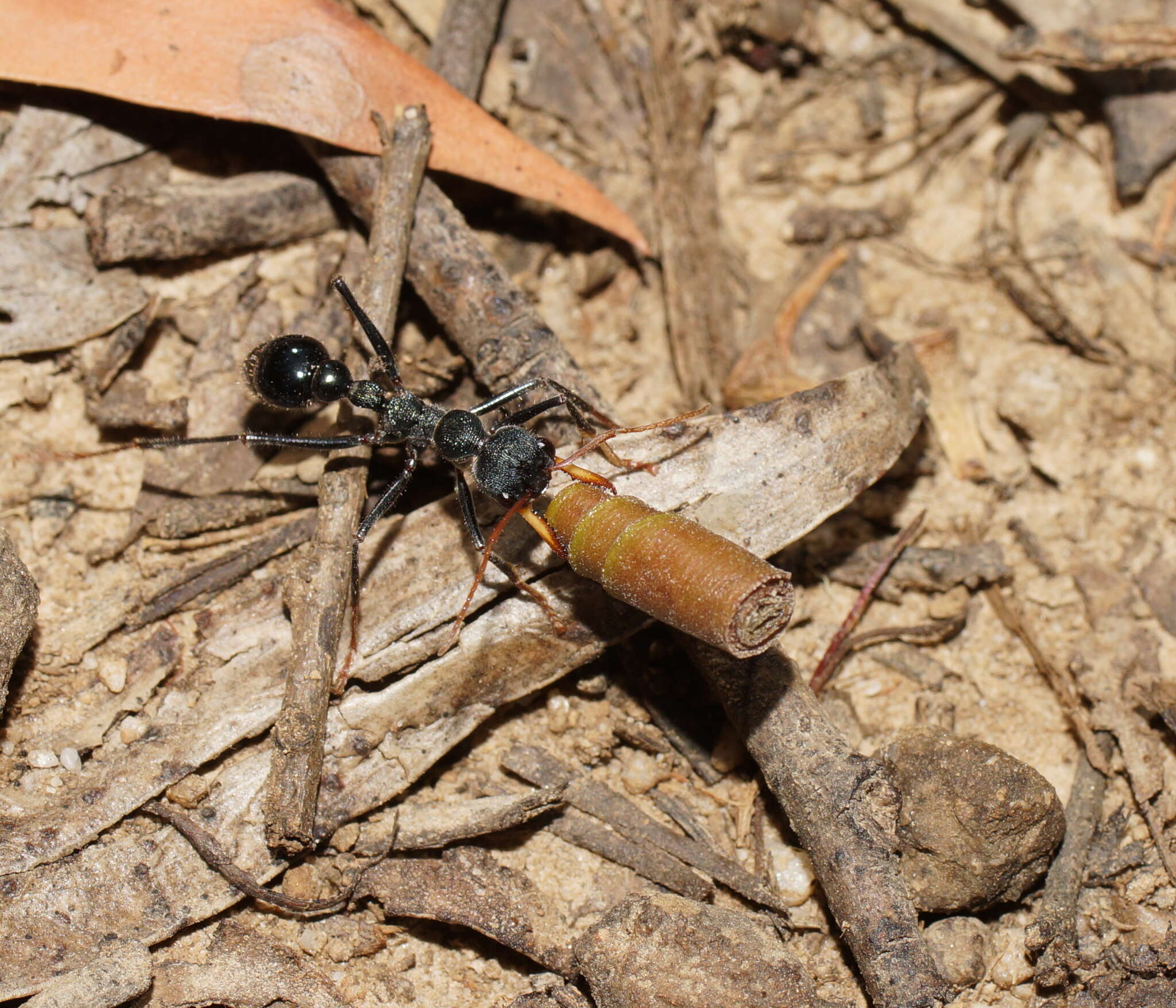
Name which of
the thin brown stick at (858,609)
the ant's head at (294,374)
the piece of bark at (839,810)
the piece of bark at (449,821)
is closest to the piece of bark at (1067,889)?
the piece of bark at (839,810)

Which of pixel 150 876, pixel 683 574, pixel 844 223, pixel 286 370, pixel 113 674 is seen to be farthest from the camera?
pixel 844 223

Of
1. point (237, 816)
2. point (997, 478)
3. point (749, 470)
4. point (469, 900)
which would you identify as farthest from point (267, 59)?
point (997, 478)

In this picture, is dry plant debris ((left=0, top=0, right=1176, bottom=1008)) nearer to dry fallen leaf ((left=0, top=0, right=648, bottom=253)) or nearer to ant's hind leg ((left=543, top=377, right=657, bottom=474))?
dry fallen leaf ((left=0, top=0, right=648, bottom=253))

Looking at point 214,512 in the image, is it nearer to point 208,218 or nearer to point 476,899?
point 208,218

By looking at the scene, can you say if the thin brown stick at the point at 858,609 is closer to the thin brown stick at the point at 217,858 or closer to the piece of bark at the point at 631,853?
the piece of bark at the point at 631,853

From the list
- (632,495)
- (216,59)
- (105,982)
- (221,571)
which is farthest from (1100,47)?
(105,982)
